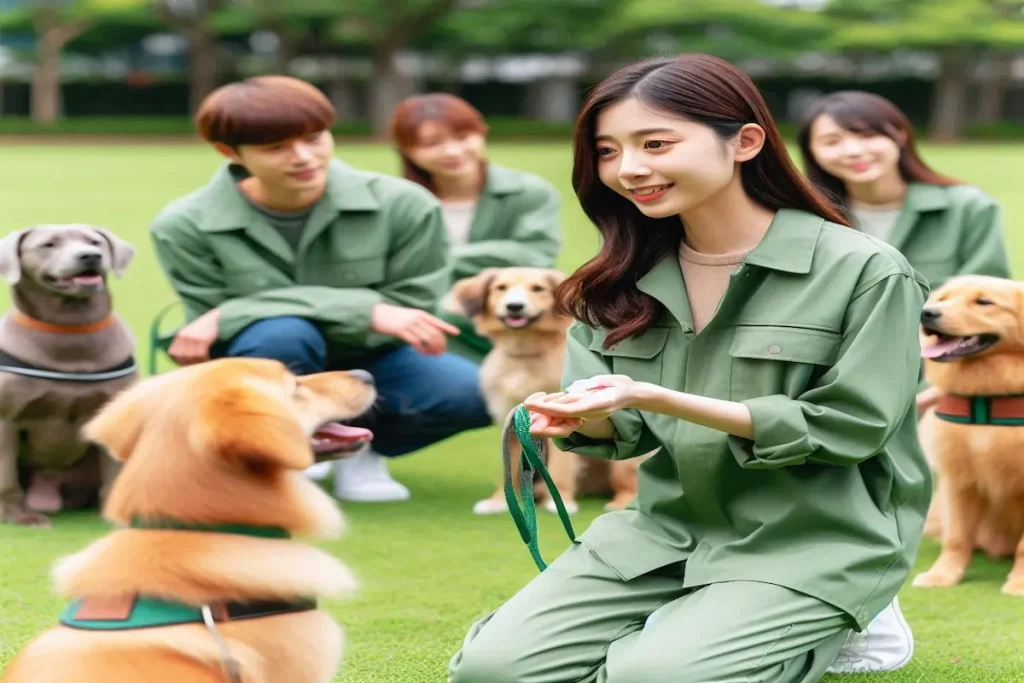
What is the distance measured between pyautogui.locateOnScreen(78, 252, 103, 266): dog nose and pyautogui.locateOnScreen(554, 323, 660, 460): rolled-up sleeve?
2237 mm

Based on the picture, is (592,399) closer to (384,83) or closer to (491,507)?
(491,507)

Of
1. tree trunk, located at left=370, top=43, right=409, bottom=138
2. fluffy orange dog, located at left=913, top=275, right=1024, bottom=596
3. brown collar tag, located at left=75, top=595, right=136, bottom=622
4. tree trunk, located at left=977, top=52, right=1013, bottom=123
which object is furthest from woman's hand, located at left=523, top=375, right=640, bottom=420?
tree trunk, located at left=977, top=52, right=1013, bottom=123

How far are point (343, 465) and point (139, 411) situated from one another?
275 cm

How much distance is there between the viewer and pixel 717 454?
2697mm

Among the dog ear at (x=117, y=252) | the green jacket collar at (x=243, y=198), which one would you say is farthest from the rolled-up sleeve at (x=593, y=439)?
the dog ear at (x=117, y=252)

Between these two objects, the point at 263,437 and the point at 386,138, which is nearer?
the point at 263,437

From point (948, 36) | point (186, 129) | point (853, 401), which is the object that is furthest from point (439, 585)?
point (948, 36)

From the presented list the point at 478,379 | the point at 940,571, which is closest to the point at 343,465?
the point at 478,379

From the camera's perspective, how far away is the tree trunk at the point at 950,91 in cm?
3843

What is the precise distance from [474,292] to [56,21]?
42130 millimetres

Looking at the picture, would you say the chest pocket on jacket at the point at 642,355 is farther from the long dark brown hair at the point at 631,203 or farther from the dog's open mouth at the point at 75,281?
the dog's open mouth at the point at 75,281

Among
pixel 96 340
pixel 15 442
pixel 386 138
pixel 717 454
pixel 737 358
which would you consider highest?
pixel 737 358

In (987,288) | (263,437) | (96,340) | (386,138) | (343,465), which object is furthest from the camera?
(386,138)

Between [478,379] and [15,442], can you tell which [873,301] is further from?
[15,442]
